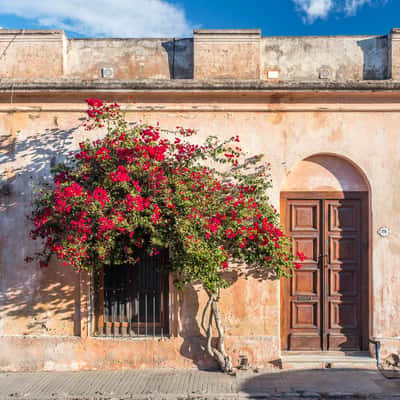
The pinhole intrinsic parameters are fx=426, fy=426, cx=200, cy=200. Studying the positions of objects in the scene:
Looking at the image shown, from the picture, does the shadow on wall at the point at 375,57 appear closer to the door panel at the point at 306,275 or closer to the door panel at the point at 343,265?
the door panel at the point at 343,265

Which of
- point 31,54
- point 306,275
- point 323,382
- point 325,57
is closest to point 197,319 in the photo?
point 306,275

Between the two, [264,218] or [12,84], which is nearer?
[264,218]

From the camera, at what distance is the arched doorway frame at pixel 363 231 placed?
21.2 ft

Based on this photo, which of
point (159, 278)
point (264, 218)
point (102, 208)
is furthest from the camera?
point (159, 278)

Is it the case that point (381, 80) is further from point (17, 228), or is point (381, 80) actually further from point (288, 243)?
point (17, 228)

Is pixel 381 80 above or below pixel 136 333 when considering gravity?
above

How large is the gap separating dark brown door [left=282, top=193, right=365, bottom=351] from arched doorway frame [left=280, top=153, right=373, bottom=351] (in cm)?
2

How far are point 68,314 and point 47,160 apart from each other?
236 cm

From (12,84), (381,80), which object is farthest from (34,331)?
(381,80)

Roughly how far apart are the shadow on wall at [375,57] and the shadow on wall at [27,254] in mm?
4695

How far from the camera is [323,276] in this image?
6582 millimetres

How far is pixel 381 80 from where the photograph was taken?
6.51 metres

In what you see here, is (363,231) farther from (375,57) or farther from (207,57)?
(207,57)

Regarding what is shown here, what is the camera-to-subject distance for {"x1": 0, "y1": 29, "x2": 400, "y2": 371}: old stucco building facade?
20.9 ft
